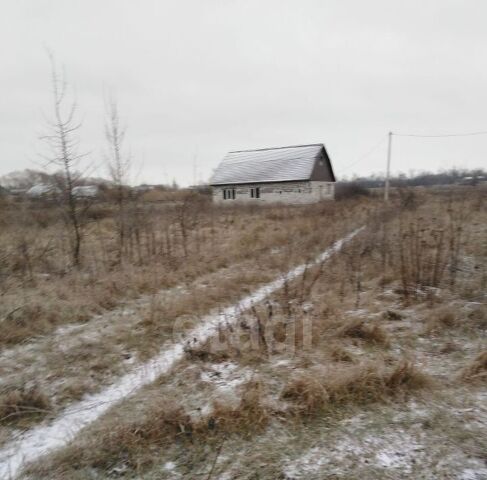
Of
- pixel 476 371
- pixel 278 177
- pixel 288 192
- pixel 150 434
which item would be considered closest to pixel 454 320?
pixel 476 371

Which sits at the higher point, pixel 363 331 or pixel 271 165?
pixel 271 165

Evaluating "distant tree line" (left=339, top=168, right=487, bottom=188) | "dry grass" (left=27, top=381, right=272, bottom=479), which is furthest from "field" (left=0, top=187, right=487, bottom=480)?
"distant tree line" (left=339, top=168, right=487, bottom=188)

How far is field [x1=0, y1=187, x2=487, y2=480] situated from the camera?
8.48 ft

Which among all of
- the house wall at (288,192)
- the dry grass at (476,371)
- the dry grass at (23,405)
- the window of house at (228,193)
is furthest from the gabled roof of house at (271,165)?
the dry grass at (23,405)

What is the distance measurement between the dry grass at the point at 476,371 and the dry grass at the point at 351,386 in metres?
0.45

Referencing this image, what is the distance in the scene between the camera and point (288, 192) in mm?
27078

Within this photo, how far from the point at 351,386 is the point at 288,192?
24.5 m

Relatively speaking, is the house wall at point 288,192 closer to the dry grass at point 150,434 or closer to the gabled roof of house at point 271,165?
the gabled roof of house at point 271,165

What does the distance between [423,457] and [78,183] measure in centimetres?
847

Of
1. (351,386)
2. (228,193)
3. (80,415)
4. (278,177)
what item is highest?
(278,177)

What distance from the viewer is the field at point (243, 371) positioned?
8.48 feet

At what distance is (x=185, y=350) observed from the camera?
13.7 feet

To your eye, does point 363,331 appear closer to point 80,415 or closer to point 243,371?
point 243,371

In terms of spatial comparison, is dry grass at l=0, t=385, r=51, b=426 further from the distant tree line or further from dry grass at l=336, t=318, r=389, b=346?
the distant tree line
